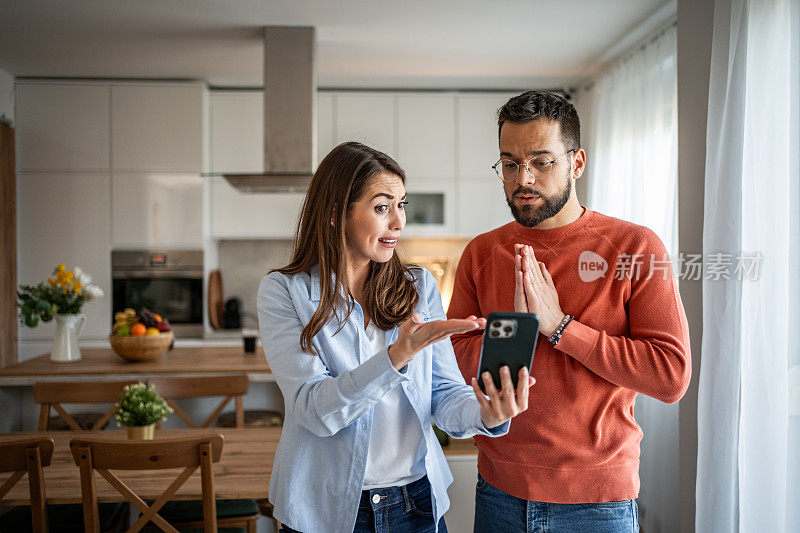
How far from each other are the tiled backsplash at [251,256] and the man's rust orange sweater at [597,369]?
3.99 meters

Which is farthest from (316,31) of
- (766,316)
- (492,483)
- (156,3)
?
(492,483)

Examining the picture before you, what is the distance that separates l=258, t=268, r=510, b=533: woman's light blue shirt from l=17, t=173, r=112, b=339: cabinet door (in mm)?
4097

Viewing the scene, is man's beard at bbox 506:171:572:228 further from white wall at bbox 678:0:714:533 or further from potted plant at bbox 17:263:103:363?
potted plant at bbox 17:263:103:363

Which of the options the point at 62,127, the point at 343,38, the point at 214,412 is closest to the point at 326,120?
the point at 343,38

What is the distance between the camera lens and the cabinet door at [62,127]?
4.93 metres

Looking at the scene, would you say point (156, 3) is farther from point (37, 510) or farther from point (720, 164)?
point (720, 164)

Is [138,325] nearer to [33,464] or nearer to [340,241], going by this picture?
[33,464]

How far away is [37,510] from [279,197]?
11.4 feet

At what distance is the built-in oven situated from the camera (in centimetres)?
499

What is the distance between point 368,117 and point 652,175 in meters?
2.38

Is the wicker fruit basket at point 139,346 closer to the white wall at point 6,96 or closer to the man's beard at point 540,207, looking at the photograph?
the white wall at point 6,96

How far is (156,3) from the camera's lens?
348 cm

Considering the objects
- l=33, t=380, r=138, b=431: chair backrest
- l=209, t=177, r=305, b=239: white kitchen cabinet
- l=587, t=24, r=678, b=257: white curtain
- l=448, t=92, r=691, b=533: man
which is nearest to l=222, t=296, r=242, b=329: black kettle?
l=209, t=177, r=305, b=239: white kitchen cabinet

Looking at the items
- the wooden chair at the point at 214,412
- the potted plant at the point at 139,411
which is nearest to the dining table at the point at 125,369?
the wooden chair at the point at 214,412
